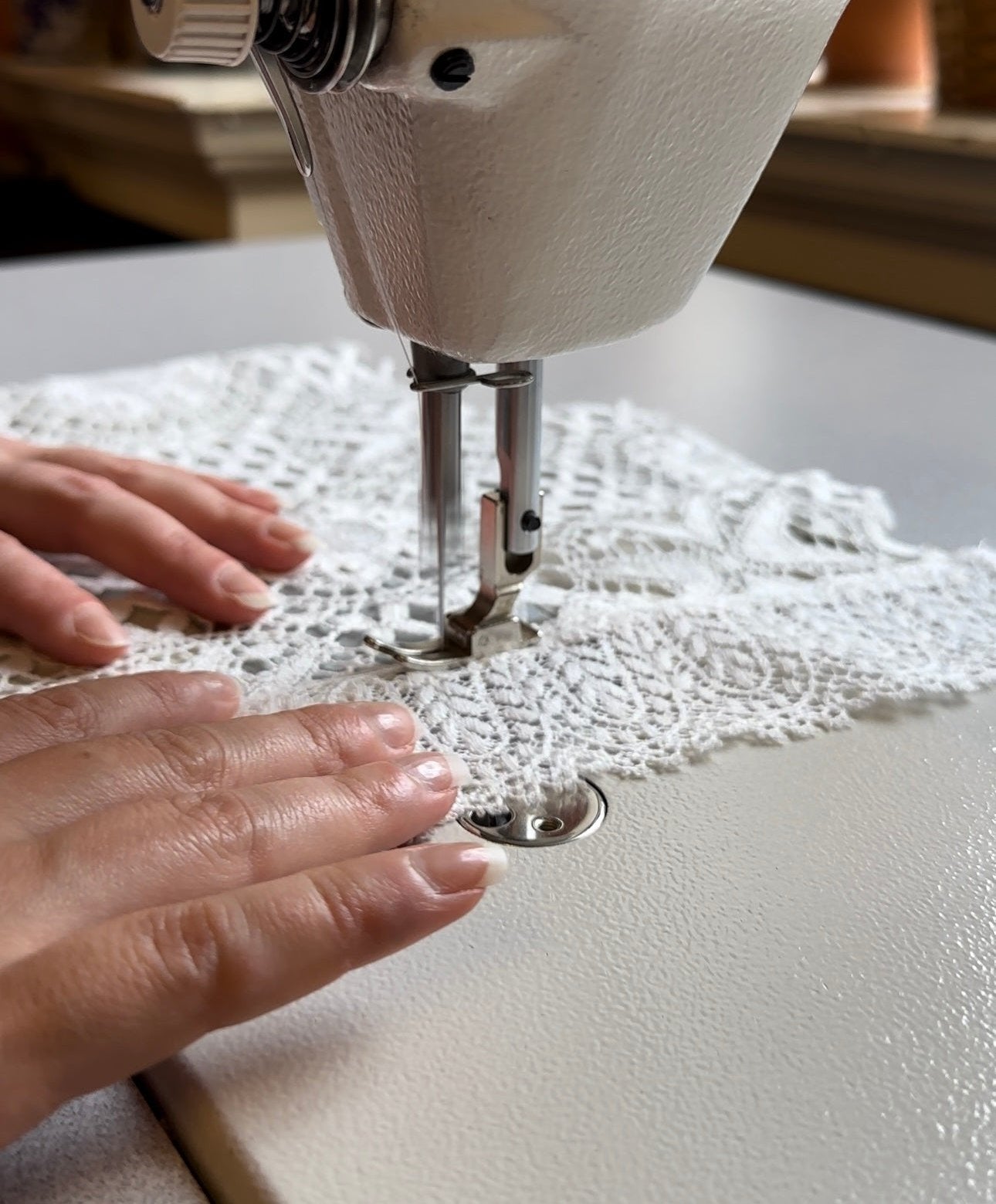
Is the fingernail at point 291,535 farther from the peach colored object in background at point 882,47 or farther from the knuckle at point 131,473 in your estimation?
the peach colored object in background at point 882,47

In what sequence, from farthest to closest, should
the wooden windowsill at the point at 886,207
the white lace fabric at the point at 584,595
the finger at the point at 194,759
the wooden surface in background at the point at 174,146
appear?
the wooden surface in background at the point at 174,146
the wooden windowsill at the point at 886,207
the white lace fabric at the point at 584,595
the finger at the point at 194,759

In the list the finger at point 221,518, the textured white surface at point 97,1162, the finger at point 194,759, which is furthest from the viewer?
the finger at point 221,518

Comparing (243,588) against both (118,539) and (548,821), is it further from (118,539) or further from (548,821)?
(548,821)

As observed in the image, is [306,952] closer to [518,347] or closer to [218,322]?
[518,347]

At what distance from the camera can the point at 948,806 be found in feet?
1.57

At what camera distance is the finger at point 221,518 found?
25.6 inches

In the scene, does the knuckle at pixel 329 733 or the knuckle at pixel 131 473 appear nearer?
the knuckle at pixel 329 733

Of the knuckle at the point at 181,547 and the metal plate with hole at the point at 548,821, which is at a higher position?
the knuckle at the point at 181,547

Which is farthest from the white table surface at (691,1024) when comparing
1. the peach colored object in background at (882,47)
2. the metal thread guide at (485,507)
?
the peach colored object in background at (882,47)

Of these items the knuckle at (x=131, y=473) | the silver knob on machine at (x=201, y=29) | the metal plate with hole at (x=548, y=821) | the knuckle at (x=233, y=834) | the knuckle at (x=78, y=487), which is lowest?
the metal plate with hole at (x=548, y=821)

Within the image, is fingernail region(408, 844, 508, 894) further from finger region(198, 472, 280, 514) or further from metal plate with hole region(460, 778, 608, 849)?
finger region(198, 472, 280, 514)

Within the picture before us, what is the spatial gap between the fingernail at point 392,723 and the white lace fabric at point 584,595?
2cm

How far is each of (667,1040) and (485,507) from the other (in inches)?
10.0

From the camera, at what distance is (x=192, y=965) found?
350 mm
